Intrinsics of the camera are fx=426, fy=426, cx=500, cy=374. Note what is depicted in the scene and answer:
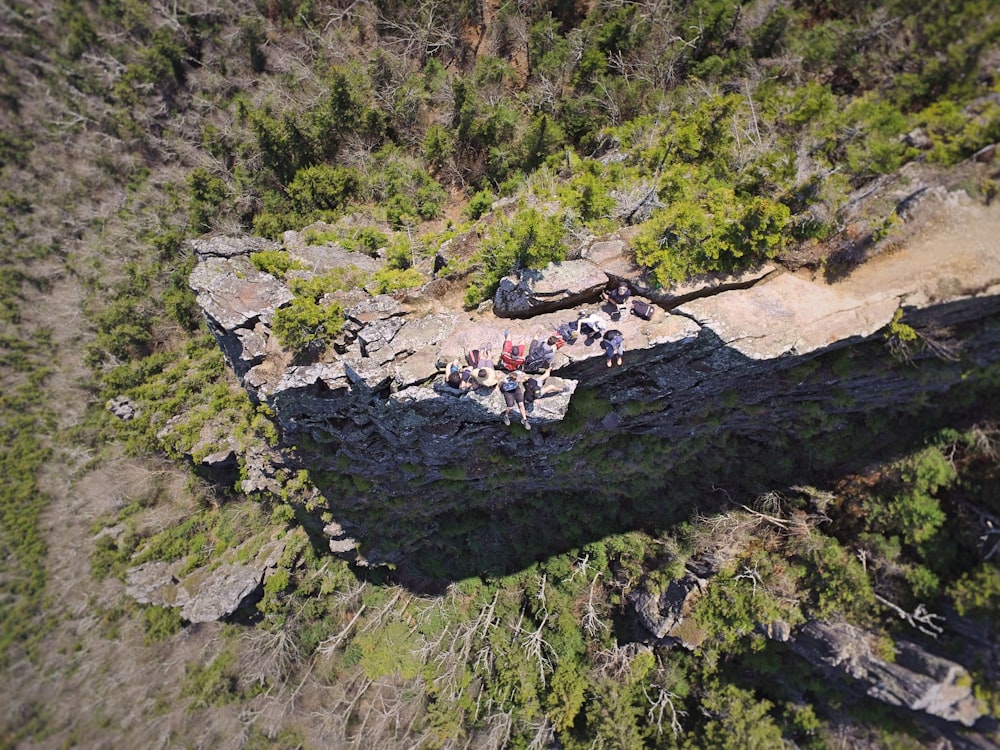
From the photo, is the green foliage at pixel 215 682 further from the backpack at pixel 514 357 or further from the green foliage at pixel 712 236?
the green foliage at pixel 712 236

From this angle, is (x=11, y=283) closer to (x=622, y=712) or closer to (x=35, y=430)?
(x=35, y=430)

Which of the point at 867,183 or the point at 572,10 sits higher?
the point at 572,10

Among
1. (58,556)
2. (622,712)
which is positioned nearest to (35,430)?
(58,556)

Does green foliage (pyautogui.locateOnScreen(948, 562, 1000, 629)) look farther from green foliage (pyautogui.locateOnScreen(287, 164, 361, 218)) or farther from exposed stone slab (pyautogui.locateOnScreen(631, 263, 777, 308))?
green foliage (pyautogui.locateOnScreen(287, 164, 361, 218))

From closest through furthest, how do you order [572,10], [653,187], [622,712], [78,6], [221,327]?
[653,187]
[221,327]
[572,10]
[622,712]
[78,6]

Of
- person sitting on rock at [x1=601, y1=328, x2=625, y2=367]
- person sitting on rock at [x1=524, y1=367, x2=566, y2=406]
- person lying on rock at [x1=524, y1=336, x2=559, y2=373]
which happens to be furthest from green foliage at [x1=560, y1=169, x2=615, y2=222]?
person sitting on rock at [x1=524, y1=367, x2=566, y2=406]

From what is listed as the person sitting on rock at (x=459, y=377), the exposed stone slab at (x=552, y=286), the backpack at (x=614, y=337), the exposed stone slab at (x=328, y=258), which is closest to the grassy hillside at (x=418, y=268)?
the exposed stone slab at (x=552, y=286)
